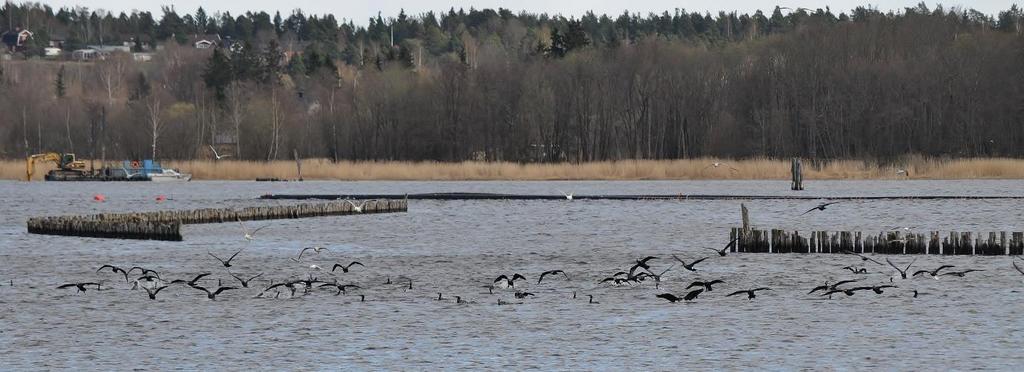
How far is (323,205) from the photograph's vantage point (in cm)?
4662

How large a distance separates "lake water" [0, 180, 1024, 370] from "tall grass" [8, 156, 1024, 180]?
28877mm

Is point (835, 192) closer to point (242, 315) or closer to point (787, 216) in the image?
point (787, 216)

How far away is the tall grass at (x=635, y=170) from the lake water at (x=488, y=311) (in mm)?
28877

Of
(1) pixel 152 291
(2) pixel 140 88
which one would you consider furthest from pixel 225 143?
(1) pixel 152 291

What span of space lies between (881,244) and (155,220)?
20.2m

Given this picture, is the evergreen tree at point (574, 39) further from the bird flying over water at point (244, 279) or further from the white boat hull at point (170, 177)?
the bird flying over water at point (244, 279)

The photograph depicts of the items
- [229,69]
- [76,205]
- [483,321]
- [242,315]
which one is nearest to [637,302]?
[483,321]

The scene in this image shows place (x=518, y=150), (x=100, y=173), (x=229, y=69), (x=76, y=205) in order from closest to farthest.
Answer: (x=76, y=205) < (x=100, y=173) < (x=518, y=150) < (x=229, y=69)

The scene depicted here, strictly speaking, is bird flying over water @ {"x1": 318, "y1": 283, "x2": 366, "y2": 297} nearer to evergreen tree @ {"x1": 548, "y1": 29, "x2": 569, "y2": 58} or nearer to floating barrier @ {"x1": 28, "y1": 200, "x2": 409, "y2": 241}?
floating barrier @ {"x1": 28, "y1": 200, "x2": 409, "y2": 241}

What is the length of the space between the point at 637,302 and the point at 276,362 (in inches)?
271

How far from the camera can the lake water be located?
1728 centimetres

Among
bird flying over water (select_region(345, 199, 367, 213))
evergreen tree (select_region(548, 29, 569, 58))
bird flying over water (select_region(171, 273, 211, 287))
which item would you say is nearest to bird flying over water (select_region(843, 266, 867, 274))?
bird flying over water (select_region(171, 273, 211, 287))

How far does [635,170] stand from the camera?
235 feet

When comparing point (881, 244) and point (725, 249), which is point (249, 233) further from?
point (881, 244)
